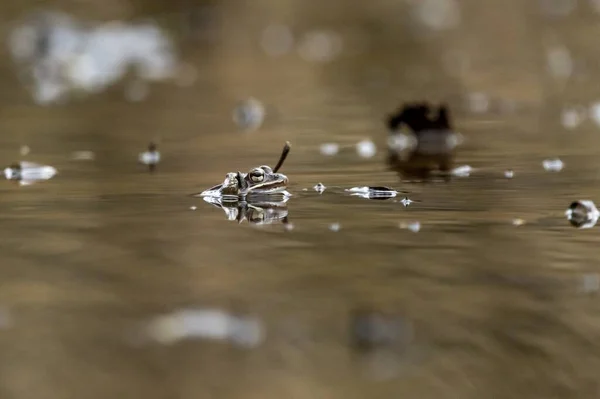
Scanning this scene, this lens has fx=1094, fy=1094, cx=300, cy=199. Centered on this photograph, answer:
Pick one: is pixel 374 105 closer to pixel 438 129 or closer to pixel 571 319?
pixel 438 129

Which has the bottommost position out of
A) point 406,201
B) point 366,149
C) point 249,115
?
point 406,201

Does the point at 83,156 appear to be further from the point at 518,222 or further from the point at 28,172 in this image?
the point at 518,222

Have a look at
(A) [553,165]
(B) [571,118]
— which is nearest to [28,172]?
(A) [553,165]

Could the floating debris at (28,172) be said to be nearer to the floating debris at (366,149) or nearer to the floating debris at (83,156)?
the floating debris at (83,156)

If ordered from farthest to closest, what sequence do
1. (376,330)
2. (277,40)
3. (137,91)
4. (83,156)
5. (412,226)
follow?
(277,40) → (137,91) → (83,156) → (412,226) → (376,330)

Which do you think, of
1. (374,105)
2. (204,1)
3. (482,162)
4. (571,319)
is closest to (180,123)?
(374,105)

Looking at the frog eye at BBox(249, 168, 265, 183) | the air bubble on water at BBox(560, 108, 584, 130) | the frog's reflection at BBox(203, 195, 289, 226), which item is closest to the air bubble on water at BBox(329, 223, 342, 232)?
the frog's reflection at BBox(203, 195, 289, 226)

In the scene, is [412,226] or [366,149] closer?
[412,226]
